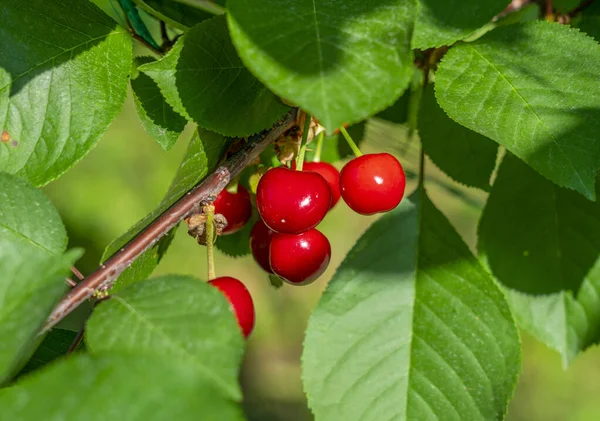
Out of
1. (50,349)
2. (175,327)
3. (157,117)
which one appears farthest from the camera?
(157,117)

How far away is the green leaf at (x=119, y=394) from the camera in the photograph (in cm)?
53

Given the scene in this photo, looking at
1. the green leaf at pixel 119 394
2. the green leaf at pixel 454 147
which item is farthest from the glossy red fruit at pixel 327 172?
the green leaf at pixel 119 394

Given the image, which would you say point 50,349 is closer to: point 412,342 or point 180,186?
point 180,186

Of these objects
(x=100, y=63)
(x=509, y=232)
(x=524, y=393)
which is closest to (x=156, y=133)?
(x=100, y=63)

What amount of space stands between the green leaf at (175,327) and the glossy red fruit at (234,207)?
1.09 ft

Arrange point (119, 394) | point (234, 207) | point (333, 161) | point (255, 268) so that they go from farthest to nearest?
1. point (255, 268)
2. point (333, 161)
3. point (234, 207)
4. point (119, 394)

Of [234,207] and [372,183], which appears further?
[234,207]

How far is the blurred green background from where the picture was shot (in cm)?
373

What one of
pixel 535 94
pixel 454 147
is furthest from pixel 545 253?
pixel 535 94

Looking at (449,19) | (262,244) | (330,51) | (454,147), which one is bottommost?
(454,147)

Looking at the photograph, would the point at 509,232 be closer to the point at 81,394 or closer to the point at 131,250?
the point at 131,250

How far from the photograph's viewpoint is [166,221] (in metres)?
0.92

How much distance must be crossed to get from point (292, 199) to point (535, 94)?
354 millimetres

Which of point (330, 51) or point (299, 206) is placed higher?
point (330, 51)
